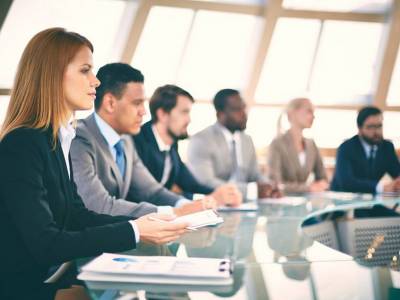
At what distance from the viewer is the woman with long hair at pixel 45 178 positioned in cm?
116

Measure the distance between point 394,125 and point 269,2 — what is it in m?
2.51

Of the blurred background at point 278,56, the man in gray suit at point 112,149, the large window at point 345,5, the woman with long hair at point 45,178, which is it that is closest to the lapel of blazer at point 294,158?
the man in gray suit at point 112,149

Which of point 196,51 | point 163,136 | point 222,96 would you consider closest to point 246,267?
point 163,136

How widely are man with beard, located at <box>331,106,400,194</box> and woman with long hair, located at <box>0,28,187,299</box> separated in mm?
2661

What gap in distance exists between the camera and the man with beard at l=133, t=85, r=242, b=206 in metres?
2.88

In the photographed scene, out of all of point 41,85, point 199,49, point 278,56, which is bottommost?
point 41,85

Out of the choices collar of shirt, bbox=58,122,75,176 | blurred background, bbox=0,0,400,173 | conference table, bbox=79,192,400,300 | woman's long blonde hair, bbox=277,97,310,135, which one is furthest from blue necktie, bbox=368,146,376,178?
collar of shirt, bbox=58,122,75,176

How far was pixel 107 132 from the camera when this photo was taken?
211cm

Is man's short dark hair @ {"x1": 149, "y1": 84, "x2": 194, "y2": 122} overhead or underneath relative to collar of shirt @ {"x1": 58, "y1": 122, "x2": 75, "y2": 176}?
overhead

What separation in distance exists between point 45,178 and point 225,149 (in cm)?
242

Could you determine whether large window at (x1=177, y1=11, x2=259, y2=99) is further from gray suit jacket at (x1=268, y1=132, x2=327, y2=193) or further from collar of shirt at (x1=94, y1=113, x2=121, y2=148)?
collar of shirt at (x1=94, y1=113, x2=121, y2=148)

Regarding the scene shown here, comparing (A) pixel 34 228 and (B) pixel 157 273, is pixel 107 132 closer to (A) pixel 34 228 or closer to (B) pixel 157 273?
(A) pixel 34 228

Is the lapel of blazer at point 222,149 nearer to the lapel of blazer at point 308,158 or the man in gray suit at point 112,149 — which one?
the lapel of blazer at point 308,158

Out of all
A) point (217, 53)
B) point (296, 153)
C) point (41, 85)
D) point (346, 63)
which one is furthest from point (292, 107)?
point (346, 63)
